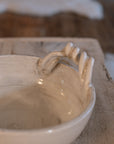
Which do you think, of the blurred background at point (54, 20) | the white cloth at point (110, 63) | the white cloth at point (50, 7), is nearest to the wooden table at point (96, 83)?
the white cloth at point (110, 63)

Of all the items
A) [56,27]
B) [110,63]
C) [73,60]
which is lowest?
[56,27]

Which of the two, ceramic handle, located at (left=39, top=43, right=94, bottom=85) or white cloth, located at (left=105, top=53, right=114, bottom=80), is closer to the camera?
ceramic handle, located at (left=39, top=43, right=94, bottom=85)

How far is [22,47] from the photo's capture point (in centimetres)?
73

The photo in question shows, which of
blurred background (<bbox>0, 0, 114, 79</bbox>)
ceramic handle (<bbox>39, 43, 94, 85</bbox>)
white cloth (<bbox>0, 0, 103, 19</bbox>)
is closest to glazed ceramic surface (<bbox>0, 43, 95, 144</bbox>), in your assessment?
ceramic handle (<bbox>39, 43, 94, 85</bbox>)

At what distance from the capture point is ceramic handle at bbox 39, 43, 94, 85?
14.6 inches

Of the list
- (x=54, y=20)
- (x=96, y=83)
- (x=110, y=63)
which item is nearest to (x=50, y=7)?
(x=54, y=20)

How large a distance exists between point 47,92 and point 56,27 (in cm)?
118

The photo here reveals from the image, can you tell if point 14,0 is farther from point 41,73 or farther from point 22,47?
point 41,73

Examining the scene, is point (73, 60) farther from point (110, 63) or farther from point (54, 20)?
point (54, 20)

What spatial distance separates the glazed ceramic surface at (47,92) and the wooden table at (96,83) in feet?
0.16

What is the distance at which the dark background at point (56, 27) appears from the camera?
5.00 ft

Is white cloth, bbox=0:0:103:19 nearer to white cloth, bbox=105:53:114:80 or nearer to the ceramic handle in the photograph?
white cloth, bbox=105:53:114:80

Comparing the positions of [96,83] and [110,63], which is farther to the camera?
[110,63]

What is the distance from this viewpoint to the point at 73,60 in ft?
1.34
